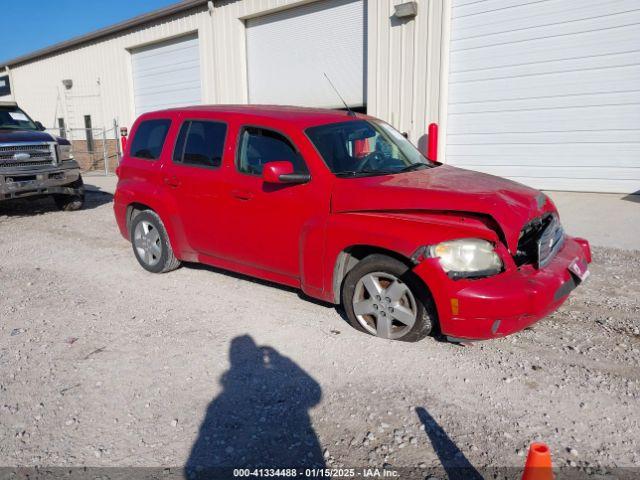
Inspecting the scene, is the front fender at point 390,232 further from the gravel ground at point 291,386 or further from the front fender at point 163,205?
the front fender at point 163,205

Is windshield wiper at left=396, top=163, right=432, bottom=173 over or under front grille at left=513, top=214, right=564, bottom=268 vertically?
over

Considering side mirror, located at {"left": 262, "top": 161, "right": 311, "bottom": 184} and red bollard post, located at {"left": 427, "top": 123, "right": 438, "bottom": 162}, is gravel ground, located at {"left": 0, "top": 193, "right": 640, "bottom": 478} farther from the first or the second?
red bollard post, located at {"left": 427, "top": 123, "right": 438, "bottom": 162}

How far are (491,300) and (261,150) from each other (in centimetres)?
243

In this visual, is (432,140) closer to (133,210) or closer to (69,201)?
(133,210)

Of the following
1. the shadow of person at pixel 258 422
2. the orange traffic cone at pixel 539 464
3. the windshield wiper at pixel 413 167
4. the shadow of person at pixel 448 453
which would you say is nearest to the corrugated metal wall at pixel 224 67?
the windshield wiper at pixel 413 167

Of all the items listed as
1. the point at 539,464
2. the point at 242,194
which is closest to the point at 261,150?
the point at 242,194

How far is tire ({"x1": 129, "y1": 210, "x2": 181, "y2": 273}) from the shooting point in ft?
18.6

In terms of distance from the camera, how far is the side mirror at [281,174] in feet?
13.5

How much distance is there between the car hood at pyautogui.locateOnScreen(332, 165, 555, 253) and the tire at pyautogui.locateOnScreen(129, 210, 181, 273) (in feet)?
7.96

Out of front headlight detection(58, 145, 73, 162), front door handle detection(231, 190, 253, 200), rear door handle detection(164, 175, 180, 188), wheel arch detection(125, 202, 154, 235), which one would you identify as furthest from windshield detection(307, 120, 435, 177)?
front headlight detection(58, 145, 73, 162)

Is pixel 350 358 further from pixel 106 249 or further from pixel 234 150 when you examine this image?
pixel 106 249

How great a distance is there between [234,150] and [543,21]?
750 centimetres

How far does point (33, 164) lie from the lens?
9.12 meters

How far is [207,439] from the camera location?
9.28 feet
